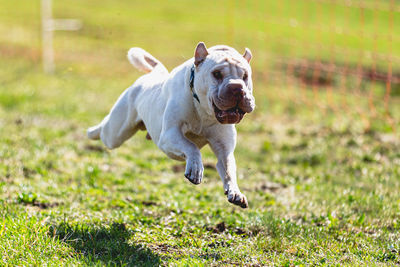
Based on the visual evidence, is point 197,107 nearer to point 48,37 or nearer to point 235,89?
point 235,89

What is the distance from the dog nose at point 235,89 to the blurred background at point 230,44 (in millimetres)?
1902

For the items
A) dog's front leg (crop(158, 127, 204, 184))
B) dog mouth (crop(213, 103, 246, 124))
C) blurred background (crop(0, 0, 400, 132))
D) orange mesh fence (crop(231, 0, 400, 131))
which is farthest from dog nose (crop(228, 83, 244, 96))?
orange mesh fence (crop(231, 0, 400, 131))

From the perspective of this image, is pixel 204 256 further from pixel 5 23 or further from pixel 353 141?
pixel 5 23

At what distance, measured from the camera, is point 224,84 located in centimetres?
403

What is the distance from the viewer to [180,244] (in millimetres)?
4855

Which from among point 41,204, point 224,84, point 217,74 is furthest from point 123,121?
point 224,84

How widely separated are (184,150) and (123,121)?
1424 mm

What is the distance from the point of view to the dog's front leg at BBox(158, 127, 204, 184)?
13.8 ft

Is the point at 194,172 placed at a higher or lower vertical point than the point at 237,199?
higher

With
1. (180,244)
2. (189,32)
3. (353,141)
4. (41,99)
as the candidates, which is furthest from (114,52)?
(180,244)

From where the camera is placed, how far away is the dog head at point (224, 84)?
13.1 feet

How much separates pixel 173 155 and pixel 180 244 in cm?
81

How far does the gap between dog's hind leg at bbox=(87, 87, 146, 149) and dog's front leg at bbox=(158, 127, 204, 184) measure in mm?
984

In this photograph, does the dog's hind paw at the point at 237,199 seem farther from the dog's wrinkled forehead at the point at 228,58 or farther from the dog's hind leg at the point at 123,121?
the dog's hind leg at the point at 123,121
